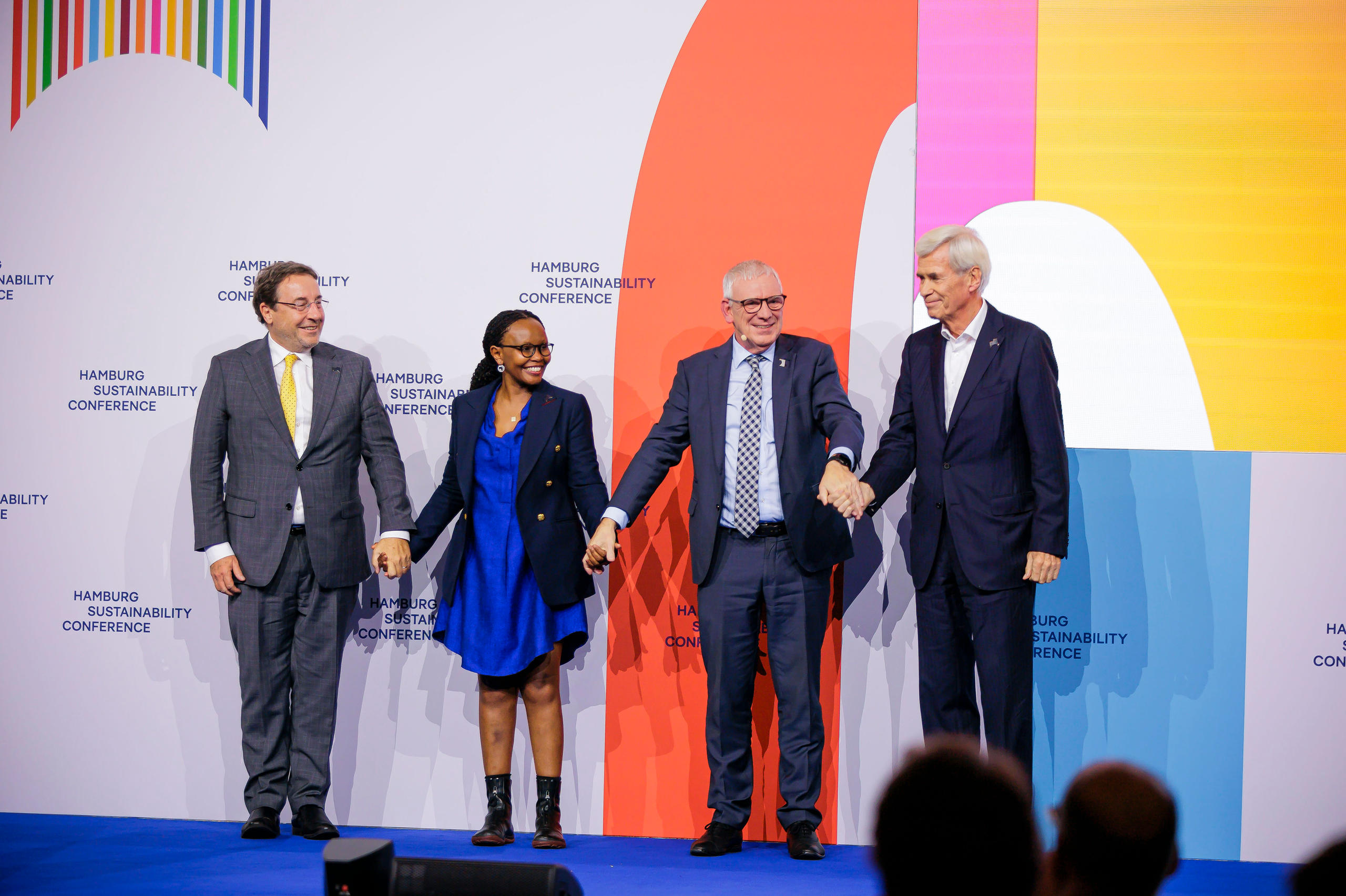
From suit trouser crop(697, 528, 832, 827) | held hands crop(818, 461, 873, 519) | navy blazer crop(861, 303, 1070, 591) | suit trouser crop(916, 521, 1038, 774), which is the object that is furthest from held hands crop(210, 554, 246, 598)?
suit trouser crop(916, 521, 1038, 774)

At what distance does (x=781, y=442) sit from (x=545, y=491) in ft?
2.85

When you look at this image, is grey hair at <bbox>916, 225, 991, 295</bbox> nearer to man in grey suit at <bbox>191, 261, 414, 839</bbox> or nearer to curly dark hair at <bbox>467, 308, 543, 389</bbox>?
curly dark hair at <bbox>467, 308, 543, 389</bbox>

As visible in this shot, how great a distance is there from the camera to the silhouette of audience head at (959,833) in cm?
118

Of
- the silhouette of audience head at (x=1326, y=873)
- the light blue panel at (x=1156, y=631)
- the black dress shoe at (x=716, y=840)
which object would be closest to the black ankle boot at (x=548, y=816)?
the black dress shoe at (x=716, y=840)

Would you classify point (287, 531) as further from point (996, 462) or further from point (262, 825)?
point (996, 462)

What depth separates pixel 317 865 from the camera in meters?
3.67

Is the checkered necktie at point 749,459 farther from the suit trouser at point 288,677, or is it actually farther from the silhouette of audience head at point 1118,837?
the silhouette of audience head at point 1118,837

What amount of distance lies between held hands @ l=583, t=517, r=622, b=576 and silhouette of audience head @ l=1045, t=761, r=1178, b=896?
8.43 ft

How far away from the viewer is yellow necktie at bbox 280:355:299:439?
414 centimetres

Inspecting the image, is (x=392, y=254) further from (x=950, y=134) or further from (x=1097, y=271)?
(x=1097, y=271)

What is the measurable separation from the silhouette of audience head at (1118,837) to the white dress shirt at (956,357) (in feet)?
8.13

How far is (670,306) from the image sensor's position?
4488mm

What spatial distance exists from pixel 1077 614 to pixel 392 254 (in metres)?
3.09

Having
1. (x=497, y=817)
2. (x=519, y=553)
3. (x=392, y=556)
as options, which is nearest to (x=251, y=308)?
(x=392, y=556)
